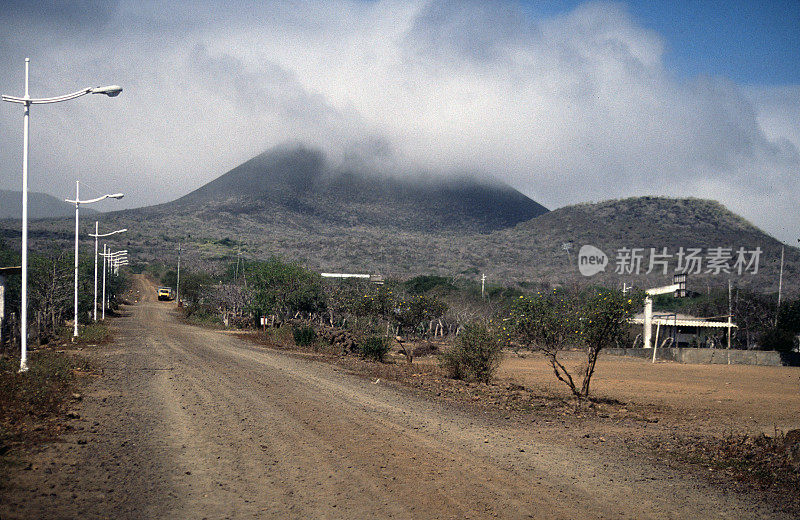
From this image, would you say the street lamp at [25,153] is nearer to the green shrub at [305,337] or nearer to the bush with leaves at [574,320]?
the bush with leaves at [574,320]

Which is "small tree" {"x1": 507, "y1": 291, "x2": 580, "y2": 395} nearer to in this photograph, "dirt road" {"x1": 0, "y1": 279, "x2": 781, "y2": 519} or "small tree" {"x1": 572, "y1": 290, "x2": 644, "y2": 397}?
Answer: "small tree" {"x1": 572, "y1": 290, "x2": 644, "y2": 397}

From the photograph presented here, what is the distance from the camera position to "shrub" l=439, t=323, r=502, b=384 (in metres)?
19.5

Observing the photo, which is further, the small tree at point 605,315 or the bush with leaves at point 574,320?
the bush with leaves at point 574,320

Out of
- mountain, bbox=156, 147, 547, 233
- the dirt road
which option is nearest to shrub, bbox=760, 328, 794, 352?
the dirt road

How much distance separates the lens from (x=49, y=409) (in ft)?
33.7

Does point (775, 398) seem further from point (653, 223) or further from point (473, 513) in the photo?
point (653, 223)

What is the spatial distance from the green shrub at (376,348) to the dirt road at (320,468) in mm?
11701

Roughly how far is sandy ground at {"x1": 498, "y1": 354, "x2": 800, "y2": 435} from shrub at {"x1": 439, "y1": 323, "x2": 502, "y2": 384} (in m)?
2.16

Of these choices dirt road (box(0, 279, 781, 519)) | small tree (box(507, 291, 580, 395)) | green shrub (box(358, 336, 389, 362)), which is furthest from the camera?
green shrub (box(358, 336, 389, 362))

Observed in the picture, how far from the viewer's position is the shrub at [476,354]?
19.5 meters

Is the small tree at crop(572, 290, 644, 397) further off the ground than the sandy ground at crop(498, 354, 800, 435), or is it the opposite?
the small tree at crop(572, 290, 644, 397)

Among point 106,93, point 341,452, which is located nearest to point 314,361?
point 106,93

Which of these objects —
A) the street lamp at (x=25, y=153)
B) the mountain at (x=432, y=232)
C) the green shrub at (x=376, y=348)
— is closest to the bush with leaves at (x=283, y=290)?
the green shrub at (x=376, y=348)

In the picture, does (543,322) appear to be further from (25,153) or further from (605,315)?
(25,153)
